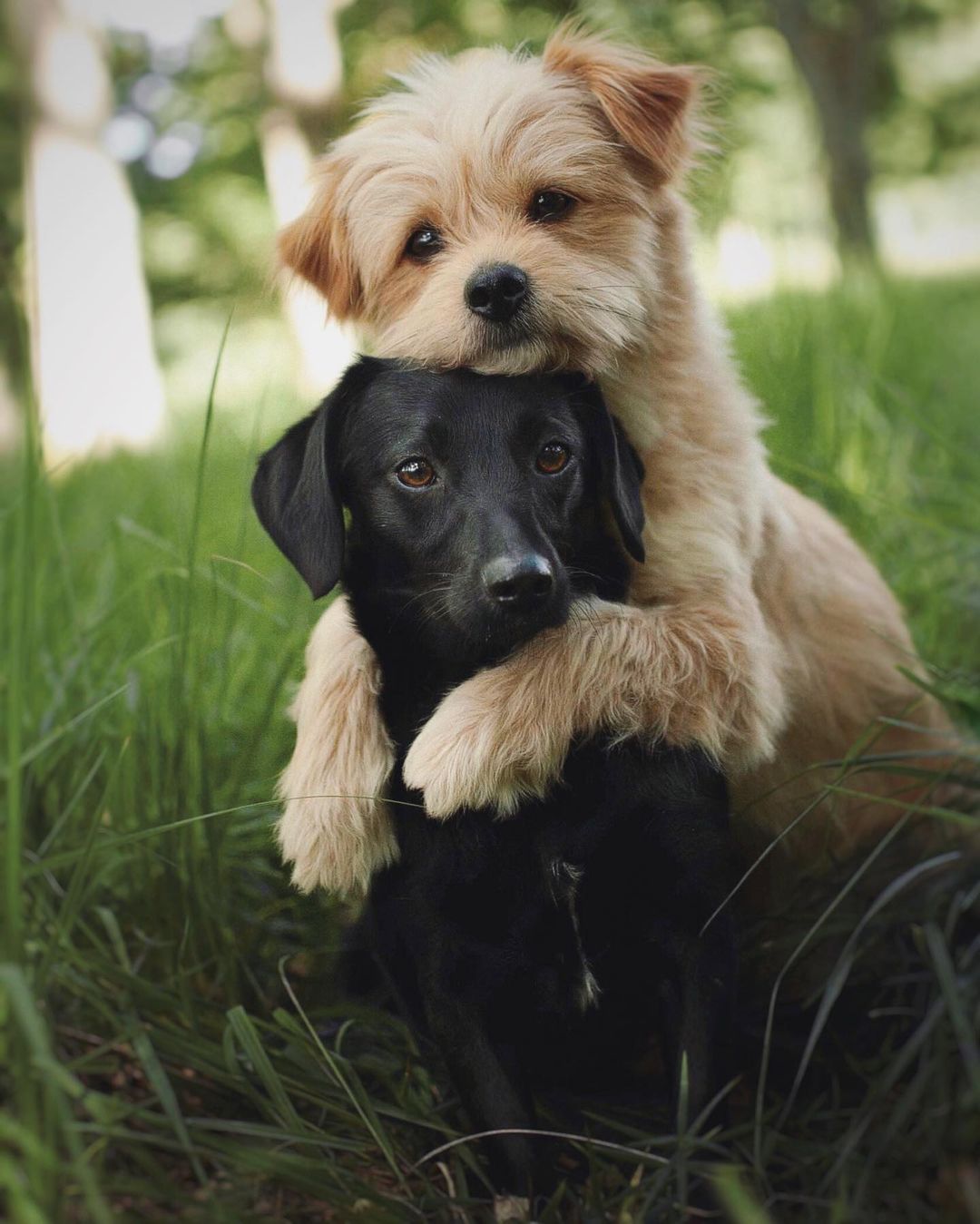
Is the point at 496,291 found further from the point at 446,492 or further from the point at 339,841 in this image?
the point at 339,841

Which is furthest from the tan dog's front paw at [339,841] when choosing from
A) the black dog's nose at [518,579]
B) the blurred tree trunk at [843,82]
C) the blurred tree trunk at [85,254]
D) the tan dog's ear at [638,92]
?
the blurred tree trunk at [843,82]

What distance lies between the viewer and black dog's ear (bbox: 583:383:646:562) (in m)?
1.86

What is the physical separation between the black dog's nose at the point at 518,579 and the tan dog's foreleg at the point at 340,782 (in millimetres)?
369

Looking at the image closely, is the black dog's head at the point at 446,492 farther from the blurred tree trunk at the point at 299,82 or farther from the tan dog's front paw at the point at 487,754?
the blurred tree trunk at the point at 299,82

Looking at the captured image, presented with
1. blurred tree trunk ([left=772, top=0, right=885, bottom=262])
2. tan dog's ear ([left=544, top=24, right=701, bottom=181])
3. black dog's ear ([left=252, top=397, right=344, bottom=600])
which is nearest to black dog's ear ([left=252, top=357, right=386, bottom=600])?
black dog's ear ([left=252, top=397, right=344, bottom=600])

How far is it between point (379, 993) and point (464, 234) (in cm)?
136

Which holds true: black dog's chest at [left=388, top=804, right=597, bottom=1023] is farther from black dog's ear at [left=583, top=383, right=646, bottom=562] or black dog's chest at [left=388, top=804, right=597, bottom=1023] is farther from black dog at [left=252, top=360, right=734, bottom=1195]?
black dog's ear at [left=583, top=383, right=646, bottom=562]

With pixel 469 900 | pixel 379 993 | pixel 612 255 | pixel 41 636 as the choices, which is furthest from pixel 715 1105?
pixel 41 636

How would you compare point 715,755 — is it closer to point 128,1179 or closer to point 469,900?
point 469,900

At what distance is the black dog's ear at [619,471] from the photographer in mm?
1861

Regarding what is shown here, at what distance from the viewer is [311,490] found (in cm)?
194

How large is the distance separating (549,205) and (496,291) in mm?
341

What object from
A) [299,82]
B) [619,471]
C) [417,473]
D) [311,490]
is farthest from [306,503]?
[299,82]

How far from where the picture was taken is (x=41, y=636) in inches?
106
